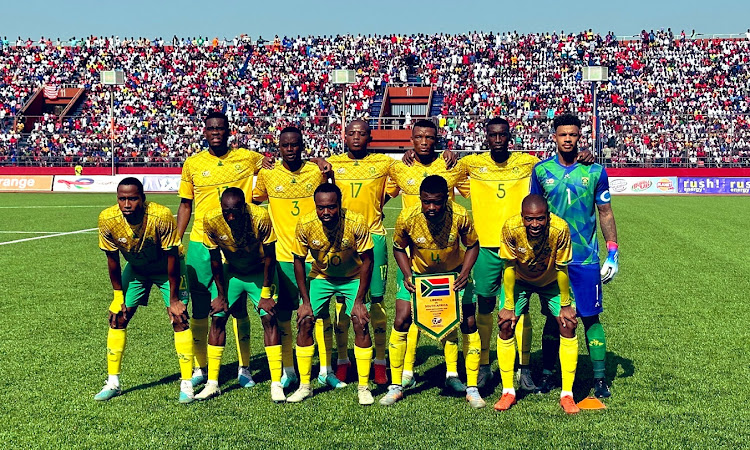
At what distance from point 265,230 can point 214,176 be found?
1.18m

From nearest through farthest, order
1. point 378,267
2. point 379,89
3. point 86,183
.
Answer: point 378,267, point 86,183, point 379,89

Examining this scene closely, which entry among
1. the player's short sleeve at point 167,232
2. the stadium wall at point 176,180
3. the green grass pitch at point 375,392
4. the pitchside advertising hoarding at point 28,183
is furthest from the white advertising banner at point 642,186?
the player's short sleeve at point 167,232

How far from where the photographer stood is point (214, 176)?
796cm

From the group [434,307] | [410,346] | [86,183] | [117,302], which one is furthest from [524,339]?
[86,183]

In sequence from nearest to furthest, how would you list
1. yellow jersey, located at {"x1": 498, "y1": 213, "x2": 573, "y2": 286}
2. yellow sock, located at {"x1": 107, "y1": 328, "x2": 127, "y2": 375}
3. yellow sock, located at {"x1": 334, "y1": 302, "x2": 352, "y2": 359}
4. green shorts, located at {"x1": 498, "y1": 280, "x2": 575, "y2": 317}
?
yellow jersey, located at {"x1": 498, "y1": 213, "x2": 573, "y2": 286} < green shorts, located at {"x1": 498, "y1": 280, "x2": 575, "y2": 317} < yellow sock, located at {"x1": 107, "y1": 328, "x2": 127, "y2": 375} < yellow sock, located at {"x1": 334, "y1": 302, "x2": 352, "y2": 359}

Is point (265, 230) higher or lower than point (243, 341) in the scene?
higher

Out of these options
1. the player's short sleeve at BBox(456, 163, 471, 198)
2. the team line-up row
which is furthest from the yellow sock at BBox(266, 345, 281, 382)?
the player's short sleeve at BBox(456, 163, 471, 198)

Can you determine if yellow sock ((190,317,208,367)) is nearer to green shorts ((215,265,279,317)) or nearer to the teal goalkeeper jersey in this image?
green shorts ((215,265,279,317))

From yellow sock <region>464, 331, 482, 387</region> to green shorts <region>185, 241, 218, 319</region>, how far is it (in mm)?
2430

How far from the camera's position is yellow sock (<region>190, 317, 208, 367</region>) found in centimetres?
784

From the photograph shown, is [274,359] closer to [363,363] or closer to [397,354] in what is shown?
[363,363]

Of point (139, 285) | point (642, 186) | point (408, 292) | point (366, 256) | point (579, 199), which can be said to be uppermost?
point (642, 186)

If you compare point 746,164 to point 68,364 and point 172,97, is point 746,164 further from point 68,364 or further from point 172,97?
point 68,364

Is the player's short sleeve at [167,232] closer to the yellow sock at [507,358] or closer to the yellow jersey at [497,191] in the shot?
the yellow jersey at [497,191]
